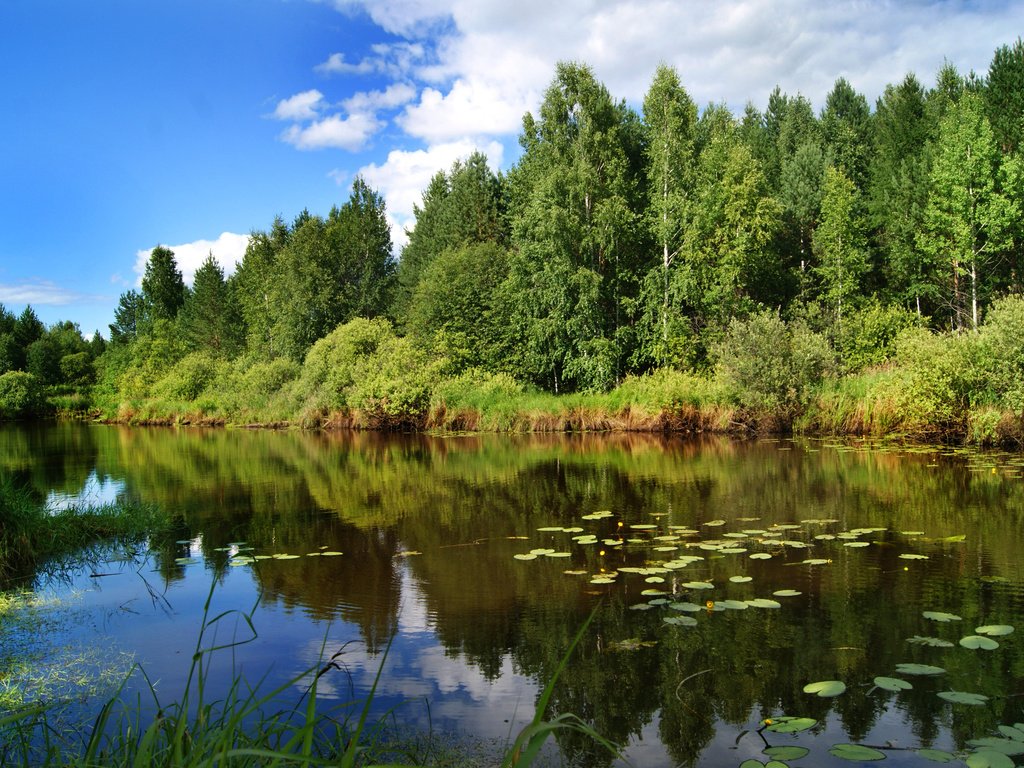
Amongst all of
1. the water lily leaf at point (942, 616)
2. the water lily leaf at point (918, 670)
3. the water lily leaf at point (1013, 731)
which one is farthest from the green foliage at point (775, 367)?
the water lily leaf at point (1013, 731)

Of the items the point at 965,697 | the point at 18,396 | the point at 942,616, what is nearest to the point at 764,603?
the point at 942,616

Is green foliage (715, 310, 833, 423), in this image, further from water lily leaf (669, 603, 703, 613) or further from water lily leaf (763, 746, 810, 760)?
water lily leaf (763, 746, 810, 760)

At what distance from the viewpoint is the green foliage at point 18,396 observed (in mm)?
58062

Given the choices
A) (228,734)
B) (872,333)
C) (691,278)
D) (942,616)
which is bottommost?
(942,616)

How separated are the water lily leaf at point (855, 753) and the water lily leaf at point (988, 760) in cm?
46

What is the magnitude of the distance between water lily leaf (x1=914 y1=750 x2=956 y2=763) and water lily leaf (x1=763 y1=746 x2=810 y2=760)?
676 millimetres

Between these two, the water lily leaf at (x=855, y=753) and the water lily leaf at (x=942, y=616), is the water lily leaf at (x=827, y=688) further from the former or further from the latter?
the water lily leaf at (x=942, y=616)

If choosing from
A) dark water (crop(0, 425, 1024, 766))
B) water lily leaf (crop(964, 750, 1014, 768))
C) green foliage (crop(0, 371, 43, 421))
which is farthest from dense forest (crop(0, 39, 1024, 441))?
green foliage (crop(0, 371, 43, 421))

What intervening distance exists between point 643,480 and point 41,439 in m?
33.3

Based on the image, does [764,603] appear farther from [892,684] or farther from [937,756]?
[937,756]

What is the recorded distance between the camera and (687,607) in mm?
7090

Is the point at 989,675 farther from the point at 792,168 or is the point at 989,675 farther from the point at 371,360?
the point at 792,168

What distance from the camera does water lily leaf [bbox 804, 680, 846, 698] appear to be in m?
5.00

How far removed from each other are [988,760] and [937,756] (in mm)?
295
